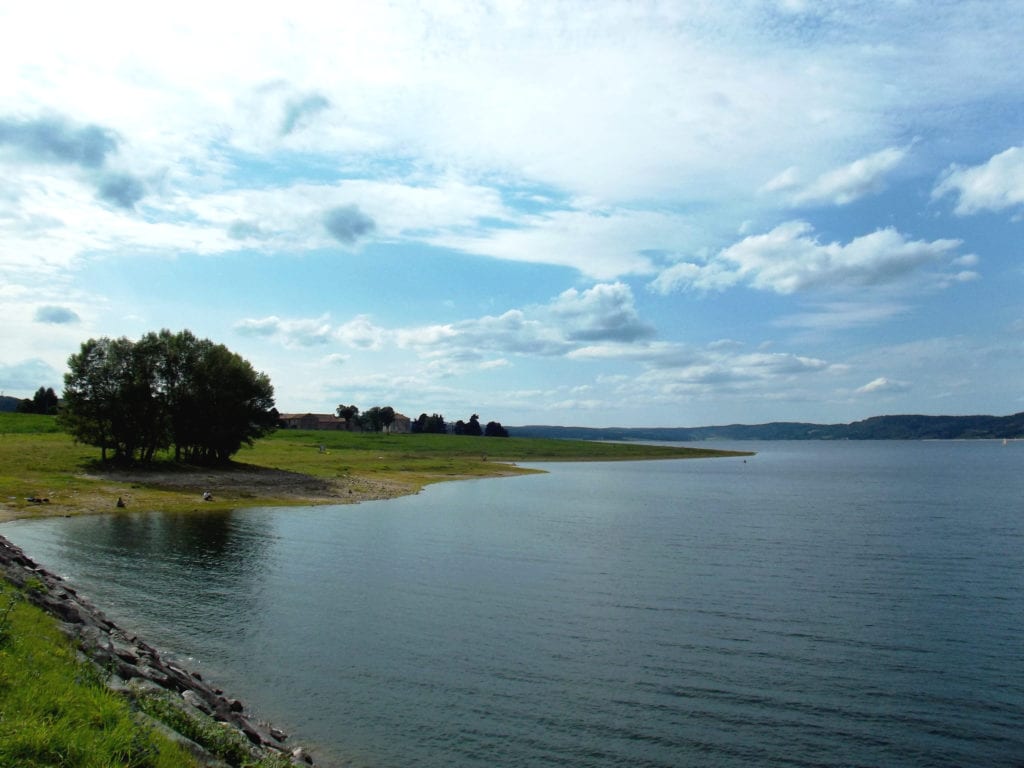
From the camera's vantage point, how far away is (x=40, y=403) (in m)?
172

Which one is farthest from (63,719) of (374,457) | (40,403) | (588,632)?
(40,403)

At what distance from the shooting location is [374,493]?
3201 inches

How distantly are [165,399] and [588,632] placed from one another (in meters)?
71.8

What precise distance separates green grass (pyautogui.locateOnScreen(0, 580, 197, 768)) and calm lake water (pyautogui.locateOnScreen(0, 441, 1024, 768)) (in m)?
6.30

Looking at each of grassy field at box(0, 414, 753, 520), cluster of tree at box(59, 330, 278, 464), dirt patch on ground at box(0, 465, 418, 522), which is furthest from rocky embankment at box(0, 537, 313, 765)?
cluster of tree at box(59, 330, 278, 464)

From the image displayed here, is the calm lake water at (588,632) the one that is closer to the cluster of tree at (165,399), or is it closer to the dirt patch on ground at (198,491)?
the dirt patch on ground at (198,491)

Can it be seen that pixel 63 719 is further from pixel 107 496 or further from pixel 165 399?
pixel 165 399

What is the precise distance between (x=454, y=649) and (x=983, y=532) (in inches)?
1773

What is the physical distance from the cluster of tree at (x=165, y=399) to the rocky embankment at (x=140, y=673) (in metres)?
62.4

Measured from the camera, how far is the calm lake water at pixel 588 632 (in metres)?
17.9

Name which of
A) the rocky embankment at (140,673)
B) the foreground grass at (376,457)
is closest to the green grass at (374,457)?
the foreground grass at (376,457)

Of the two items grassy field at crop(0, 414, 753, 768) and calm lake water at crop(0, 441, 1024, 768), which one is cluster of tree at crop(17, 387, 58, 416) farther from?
calm lake water at crop(0, 441, 1024, 768)

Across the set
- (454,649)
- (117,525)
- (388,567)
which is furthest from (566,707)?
(117,525)

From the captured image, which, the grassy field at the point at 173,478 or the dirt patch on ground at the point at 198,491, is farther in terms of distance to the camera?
the grassy field at the point at 173,478
